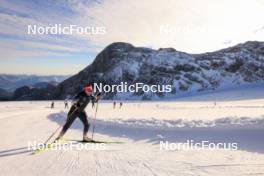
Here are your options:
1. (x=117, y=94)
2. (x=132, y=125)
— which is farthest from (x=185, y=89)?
(x=132, y=125)

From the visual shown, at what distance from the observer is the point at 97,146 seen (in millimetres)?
9734

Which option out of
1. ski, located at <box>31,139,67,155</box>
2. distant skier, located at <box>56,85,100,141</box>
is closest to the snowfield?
ski, located at <box>31,139,67,155</box>

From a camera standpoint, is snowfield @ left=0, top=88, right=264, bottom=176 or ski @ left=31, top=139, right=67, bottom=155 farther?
ski @ left=31, top=139, right=67, bottom=155

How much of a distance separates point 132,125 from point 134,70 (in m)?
183

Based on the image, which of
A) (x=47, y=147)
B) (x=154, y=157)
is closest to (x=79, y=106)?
(x=47, y=147)

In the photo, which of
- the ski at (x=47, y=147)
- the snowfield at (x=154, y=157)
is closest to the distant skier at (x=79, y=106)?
the ski at (x=47, y=147)

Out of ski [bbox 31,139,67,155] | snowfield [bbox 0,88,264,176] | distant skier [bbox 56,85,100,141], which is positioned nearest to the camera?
snowfield [bbox 0,88,264,176]

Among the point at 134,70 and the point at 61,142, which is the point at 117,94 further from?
the point at 61,142

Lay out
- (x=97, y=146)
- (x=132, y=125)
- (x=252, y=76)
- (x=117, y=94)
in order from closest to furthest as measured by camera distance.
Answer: (x=97, y=146) → (x=132, y=125) → (x=117, y=94) → (x=252, y=76)

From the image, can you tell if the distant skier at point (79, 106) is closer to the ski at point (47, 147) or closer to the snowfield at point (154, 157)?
the ski at point (47, 147)

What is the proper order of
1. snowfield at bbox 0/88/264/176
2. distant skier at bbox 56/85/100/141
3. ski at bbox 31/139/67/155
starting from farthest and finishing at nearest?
distant skier at bbox 56/85/100/141, ski at bbox 31/139/67/155, snowfield at bbox 0/88/264/176

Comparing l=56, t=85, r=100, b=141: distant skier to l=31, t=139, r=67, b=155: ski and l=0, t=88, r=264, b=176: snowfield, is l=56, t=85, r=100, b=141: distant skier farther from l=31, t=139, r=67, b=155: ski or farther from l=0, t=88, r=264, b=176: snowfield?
l=0, t=88, r=264, b=176: snowfield

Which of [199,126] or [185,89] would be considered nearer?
[199,126]

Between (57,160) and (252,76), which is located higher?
(252,76)
